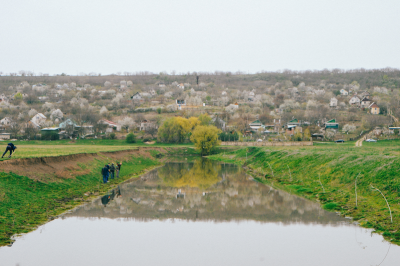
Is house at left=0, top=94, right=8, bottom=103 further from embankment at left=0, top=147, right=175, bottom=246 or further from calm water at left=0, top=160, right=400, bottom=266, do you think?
calm water at left=0, top=160, right=400, bottom=266

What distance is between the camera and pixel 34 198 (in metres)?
21.3

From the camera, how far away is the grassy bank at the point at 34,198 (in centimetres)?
1664

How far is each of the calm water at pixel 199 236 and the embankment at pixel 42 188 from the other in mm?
1066

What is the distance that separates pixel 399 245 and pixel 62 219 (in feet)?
53.7

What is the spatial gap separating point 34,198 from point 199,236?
37.7ft

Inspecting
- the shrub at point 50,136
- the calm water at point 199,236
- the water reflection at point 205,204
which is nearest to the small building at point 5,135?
the shrub at point 50,136

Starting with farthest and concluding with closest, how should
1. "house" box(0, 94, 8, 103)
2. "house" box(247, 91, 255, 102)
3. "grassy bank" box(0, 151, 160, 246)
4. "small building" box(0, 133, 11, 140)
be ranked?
"house" box(247, 91, 255, 102)
"house" box(0, 94, 8, 103)
"small building" box(0, 133, 11, 140)
"grassy bank" box(0, 151, 160, 246)

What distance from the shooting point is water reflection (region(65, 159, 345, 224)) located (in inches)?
795

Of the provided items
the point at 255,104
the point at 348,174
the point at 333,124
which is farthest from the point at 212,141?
the point at 255,104

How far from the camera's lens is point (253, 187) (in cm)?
3231

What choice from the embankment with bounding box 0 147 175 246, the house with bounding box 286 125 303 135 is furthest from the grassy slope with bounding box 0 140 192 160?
the house with bounding box 286 125 303 135

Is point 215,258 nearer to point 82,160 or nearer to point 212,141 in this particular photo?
point 82,160

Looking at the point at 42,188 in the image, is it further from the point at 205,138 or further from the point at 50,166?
the point at 205,138

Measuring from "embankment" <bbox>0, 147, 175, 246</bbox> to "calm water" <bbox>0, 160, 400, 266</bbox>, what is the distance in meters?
1.07
